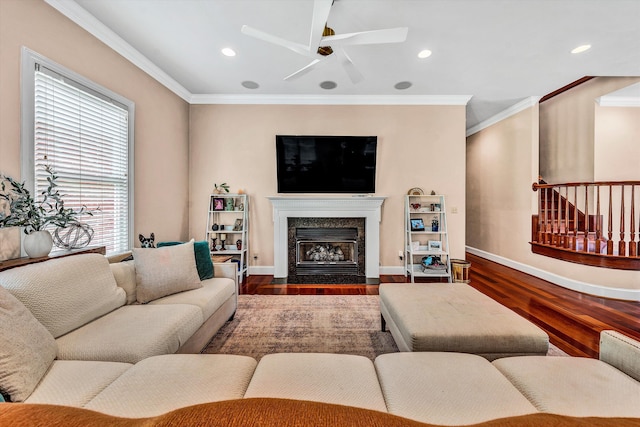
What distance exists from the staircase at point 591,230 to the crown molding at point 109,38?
220 inches

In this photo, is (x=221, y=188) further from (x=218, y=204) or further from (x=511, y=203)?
(x=511, y=203)

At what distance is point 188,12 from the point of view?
2.37 metres

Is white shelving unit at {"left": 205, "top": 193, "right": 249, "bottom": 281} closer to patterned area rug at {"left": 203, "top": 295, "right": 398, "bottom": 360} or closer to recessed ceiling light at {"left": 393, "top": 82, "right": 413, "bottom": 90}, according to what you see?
patterned area rug at {"left": 203, "top": 295, "right": 398, "bottom": 360}

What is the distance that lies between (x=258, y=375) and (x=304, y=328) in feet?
4.55

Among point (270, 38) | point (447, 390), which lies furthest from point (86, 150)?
point (447, 390)

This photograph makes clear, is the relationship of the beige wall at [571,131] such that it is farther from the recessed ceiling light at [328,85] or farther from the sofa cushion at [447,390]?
the sofa cushion at [447,390]

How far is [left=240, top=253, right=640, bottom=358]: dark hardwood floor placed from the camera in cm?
240

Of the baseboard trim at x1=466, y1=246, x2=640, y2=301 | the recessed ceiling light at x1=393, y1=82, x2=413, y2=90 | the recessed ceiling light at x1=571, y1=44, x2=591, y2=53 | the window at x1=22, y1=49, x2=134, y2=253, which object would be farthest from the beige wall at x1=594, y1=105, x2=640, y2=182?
the window at x1=22, y1=49, x2=134, y2=253

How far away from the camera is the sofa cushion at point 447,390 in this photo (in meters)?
0.94

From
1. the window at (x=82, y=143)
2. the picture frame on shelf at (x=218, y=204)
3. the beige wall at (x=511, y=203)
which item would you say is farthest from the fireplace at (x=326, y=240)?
the beige wall at (x=511, y=203)

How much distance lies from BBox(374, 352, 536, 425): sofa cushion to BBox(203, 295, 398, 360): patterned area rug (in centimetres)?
86

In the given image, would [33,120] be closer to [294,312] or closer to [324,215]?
[294,312]

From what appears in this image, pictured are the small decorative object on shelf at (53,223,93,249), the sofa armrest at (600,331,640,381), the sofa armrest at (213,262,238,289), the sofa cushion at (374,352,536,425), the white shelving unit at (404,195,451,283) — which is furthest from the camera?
the white shelving unit at (404,195,451,283)

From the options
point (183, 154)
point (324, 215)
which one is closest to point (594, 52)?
point (324, 215)
